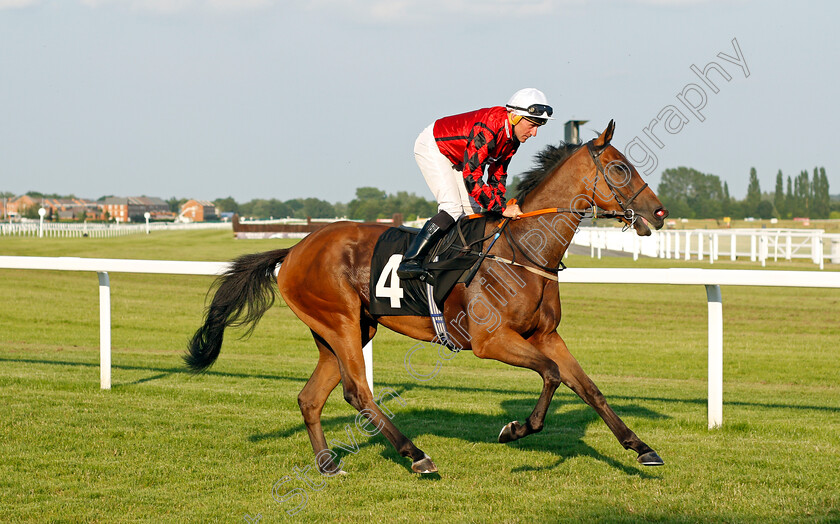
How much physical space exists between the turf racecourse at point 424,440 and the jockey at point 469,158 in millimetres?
1279

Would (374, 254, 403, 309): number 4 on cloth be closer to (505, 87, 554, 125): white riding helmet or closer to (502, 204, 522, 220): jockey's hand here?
(502, 204, 522, 220): jockey's hand

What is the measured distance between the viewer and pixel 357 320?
481 cm

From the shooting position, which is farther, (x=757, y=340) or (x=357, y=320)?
(x=757, y=340)

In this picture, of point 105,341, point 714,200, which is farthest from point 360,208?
point 105,341

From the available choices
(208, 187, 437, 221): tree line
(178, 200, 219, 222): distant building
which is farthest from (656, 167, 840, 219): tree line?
(178, 200, 219, 222): distant building

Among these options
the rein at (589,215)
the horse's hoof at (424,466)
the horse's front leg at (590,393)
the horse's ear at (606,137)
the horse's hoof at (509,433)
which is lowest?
the horse's hoof at (424,466)

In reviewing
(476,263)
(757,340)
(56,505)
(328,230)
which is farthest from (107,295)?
(757,340)

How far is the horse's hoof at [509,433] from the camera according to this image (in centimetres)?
452

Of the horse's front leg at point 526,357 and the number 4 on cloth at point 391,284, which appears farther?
the number 4 on cloth at point 391,284

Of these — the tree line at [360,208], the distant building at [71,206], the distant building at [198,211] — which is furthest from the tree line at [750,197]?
the distant building at [71,206]

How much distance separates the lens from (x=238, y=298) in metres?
5.30

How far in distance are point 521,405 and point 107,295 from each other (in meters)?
3.53

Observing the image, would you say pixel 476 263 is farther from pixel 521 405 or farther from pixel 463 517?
pixel 521 405

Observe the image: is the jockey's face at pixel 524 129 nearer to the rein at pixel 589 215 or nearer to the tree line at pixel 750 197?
the rein at pixel 589 215
